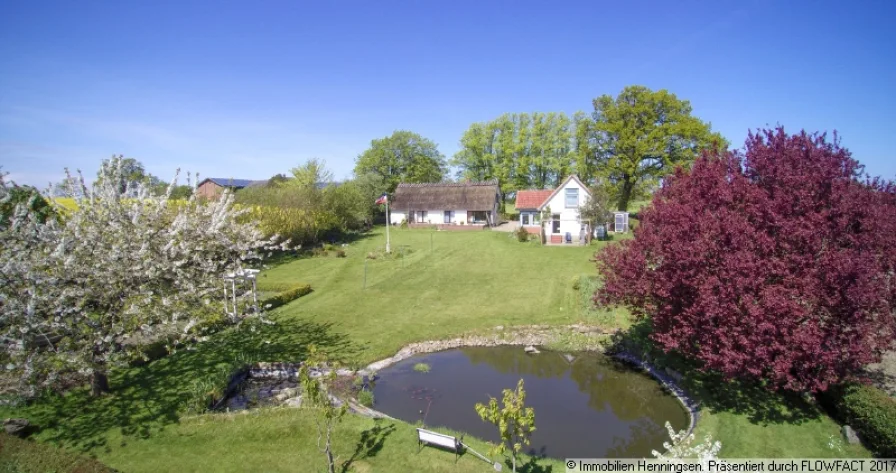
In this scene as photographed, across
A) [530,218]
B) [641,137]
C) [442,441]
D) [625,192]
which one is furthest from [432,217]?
[442,441]

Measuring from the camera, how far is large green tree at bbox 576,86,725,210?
42.3 metres

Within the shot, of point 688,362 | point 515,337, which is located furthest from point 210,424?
point 688,362

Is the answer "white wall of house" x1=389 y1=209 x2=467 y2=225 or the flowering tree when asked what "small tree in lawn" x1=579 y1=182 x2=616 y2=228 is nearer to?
"white wall of house" x1=389 y1=209 x2=467 y2=225

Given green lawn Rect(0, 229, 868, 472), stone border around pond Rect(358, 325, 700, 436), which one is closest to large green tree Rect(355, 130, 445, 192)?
green lawn Rect(0, 229, 868, 472)

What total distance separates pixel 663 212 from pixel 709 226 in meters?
2.01

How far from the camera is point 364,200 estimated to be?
52281mm

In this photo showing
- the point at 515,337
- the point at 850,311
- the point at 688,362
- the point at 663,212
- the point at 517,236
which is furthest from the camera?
the point at 517,236

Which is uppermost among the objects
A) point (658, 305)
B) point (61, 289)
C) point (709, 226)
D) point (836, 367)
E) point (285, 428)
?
point (709, 226)

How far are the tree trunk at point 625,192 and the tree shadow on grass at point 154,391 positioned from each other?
119 feet

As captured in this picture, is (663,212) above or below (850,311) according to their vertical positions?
above

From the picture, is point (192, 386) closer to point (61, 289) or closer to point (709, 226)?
point (61, 289)

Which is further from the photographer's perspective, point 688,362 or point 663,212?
point 688,362

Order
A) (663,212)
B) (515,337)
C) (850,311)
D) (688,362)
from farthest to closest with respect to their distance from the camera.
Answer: (515,337)
(688,362)
(663,212)
(850,311)

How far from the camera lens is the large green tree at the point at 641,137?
42.3 m
